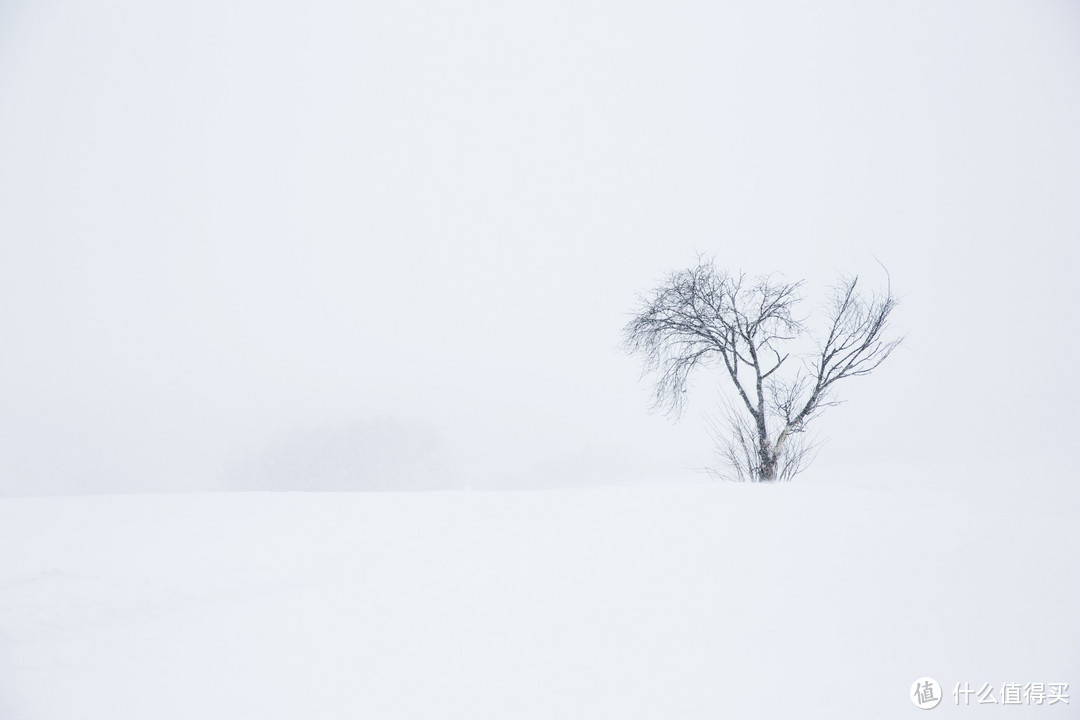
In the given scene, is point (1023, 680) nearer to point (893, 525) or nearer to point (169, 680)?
point (893, 525)

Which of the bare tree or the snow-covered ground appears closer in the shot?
the snow-covered ground

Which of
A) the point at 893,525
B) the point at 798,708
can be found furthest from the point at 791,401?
the point at 798,708

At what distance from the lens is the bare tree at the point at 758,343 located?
11.9 metres

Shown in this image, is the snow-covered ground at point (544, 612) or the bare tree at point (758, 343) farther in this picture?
the bare tree at point (758, 343)

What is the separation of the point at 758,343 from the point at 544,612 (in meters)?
9.76

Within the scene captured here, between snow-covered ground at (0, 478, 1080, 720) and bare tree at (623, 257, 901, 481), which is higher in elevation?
bare tree at (623, 257, 901, 481)

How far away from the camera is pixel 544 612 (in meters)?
5.40

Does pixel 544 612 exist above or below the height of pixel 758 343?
below

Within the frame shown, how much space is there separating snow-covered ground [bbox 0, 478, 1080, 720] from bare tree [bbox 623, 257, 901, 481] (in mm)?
4344

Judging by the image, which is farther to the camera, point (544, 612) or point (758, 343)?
point (758, 343)

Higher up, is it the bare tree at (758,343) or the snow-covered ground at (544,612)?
the bare tree at (758,343)

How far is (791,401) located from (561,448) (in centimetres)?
3599

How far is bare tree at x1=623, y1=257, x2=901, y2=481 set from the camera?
11.9 metres

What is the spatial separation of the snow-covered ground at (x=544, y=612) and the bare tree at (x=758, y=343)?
4.34 metres
